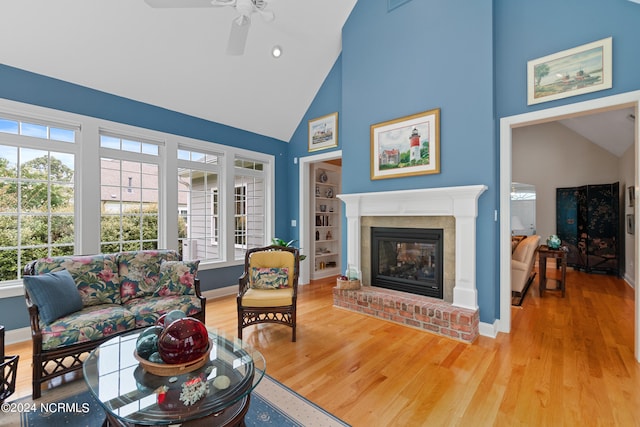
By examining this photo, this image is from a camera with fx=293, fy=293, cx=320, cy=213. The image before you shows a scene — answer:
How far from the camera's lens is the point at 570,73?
110 inches

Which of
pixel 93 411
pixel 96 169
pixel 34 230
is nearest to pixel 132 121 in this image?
pixel 96 169

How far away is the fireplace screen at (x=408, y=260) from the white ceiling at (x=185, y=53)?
2.81 m

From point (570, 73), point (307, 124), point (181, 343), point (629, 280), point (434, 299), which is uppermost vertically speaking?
point (307, 124)

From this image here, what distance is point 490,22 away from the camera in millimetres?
3111

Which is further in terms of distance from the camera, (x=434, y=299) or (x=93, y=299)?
(x=434, y=299)

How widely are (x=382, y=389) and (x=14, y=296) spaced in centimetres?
375

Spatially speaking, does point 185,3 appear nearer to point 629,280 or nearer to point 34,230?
point 34,230

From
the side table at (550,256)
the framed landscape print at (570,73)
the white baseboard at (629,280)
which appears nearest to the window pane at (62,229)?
the framed landscape print at (570,73)

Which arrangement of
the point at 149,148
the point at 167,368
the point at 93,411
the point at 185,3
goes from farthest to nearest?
the point at 149,148
the point at 185,3
the point at 93,411
the point at 167,368

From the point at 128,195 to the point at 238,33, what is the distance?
2.59 m

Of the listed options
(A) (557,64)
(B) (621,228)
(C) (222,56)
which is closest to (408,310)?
(A) (557,64)

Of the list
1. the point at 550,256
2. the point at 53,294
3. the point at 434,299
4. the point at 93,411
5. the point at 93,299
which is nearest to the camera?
the point at 93,411

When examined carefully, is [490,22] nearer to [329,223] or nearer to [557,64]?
[557,64]

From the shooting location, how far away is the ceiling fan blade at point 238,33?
2.64 m
